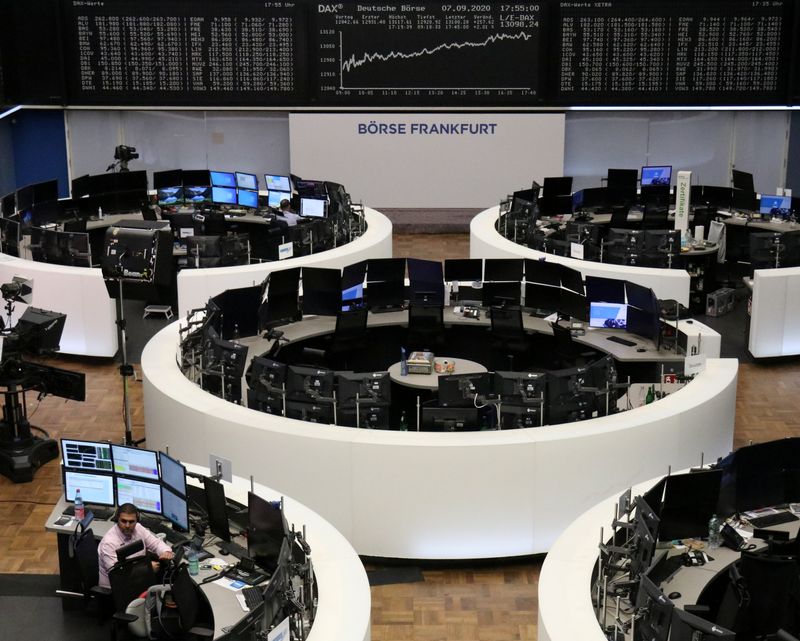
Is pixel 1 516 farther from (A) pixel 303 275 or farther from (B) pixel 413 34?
(B) pixel 413 34

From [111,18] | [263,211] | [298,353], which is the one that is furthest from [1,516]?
[111,18]

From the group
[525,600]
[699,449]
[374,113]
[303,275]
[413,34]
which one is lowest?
[525,600]

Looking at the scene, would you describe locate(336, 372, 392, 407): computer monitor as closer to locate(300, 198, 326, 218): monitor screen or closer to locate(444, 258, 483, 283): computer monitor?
locate(444, 258, 483, 283): computer monitor

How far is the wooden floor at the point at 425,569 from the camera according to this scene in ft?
25.7

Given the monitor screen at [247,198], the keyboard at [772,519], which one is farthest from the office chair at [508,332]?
the monitor screen at [247,198]

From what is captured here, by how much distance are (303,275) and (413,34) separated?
6.92 metres

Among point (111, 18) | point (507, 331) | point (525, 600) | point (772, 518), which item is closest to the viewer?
point (772, 518)

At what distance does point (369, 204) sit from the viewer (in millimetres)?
17938

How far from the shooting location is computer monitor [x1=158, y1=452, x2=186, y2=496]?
734cm

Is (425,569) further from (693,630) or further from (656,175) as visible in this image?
(656,175)

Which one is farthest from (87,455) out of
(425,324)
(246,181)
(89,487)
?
(246,181)

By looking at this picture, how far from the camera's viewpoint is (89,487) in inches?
308

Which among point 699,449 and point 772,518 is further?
point 699,449

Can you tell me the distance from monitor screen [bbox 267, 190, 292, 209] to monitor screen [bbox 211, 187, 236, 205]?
0.45m
